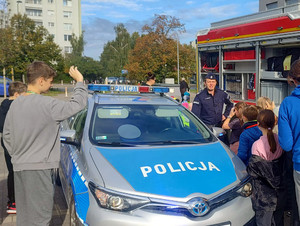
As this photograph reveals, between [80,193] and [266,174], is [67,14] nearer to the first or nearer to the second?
[80,193]

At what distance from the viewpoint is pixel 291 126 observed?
8.86 feet

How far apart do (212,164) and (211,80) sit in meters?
2.50

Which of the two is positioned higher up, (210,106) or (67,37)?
(67,37)

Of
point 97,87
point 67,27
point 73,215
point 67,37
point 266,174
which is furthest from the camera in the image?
point 67,37

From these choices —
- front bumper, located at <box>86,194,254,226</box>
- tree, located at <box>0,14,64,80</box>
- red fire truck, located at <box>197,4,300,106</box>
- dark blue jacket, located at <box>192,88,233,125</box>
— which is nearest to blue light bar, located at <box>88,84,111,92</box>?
dark blue jacket, located at <box>192,88,233,125</box>

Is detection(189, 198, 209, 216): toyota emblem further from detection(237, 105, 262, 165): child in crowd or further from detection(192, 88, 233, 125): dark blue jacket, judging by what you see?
detection(192, 88, 233, 125): dark blue jacket

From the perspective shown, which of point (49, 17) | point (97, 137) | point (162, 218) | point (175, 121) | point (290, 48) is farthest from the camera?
point (49, 17)

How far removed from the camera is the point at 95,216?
8.67ft

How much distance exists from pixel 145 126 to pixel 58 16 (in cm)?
6841

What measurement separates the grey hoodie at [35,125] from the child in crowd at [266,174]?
173cm

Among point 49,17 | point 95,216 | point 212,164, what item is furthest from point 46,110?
point 49,17

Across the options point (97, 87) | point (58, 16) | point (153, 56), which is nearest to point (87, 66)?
point (58, 16)

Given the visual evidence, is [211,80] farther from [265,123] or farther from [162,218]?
[162,218]

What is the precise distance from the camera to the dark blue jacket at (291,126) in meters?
2.67
